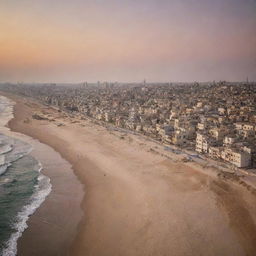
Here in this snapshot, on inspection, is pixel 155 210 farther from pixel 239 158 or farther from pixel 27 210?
pixel 239 158

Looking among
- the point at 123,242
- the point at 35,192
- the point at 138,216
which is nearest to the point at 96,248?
the point at 123,242

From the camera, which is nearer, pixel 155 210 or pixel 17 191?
pixel 155 210

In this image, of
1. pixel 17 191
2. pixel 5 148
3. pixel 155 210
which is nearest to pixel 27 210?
pixel 17 191

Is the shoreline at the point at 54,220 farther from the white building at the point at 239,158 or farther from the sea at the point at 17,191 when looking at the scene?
the white building at the point at 239,158

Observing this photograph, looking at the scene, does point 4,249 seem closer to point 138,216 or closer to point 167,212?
Result: point 138,216

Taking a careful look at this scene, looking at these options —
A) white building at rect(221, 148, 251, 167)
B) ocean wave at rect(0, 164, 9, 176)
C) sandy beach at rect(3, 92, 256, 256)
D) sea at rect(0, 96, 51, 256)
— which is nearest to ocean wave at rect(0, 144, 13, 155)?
sea at rect(0, 96, 51, 256)

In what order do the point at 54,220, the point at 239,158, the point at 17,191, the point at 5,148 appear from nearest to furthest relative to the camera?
the point at 54,220 → the point at 17,191 → the point at 239,158 → the point at 5,148

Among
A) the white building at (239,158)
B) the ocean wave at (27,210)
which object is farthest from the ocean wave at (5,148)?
the white building at (239,158)
